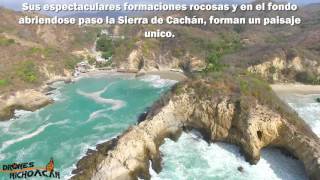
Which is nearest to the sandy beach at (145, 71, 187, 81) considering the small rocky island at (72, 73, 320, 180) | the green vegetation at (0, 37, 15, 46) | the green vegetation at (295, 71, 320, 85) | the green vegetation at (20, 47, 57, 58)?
the green vegetation at (295, 71, 320, 85)

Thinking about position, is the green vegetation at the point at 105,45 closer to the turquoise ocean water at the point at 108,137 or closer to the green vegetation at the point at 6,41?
the green vegetation at the point at 6,41

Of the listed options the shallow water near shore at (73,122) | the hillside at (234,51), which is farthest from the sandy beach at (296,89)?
the shallow water near shore at (73,122)

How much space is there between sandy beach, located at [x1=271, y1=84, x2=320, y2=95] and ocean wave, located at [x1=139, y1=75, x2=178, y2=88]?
1906 cm

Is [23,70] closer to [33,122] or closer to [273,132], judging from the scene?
[33,122]

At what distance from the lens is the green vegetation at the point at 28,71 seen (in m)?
75.7

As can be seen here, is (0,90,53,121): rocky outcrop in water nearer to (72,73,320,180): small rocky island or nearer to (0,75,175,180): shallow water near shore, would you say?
(0,75,175,180): shallow water near shore

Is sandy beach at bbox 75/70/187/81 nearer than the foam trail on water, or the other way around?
the foam trail on water

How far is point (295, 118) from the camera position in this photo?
4434 cm

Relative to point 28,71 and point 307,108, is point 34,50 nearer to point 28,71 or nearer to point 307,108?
point 28,71

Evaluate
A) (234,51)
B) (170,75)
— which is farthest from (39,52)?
(234,51)

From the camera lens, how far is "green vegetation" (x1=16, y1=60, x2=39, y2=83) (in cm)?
7571

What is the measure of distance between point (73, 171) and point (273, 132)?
20.5 meters

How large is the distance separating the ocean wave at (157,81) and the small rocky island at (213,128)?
1041 inches

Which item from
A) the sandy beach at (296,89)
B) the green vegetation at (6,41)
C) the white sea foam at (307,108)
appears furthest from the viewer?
the green vegetation at (6,41)
